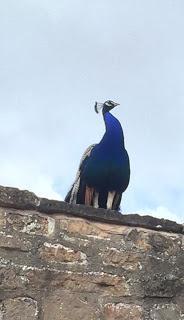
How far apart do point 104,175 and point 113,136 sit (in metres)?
0.44

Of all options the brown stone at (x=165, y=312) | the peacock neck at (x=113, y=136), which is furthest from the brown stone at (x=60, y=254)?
the peacock neck at (x=113, y=136)

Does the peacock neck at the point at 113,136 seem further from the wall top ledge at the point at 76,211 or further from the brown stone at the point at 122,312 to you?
the brown stone at the point at 122,312

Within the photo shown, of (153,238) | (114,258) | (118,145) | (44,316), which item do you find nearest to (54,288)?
(44,316)

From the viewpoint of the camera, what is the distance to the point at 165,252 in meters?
3.33

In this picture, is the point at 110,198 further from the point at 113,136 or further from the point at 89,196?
the point at 113,136

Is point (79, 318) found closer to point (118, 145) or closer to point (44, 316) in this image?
point (44, 316)

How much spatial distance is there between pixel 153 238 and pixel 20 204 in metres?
0.79

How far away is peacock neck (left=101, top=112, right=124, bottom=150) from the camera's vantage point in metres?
5.37

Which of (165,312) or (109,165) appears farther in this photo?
(109,165)

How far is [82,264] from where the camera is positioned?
3.13m

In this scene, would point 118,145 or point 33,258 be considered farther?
point 118,145

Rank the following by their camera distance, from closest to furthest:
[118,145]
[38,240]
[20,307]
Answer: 1. [20,307]
2. [38,240]
3. [118,145]

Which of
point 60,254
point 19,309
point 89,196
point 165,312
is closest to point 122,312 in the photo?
point 165,312

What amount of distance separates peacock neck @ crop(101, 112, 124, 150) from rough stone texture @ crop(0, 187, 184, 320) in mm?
2044
